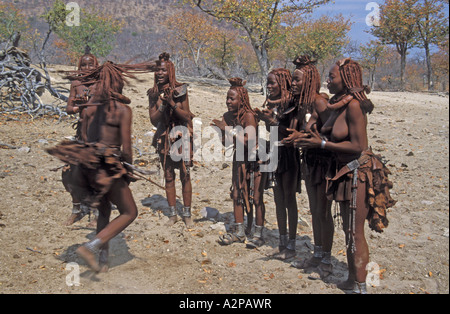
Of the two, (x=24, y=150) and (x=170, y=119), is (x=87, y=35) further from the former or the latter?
(x=170, y=119)

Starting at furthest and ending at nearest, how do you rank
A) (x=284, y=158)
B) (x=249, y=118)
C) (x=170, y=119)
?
(x=170, y=119), (x=249, y=118), (x=284, y=158)

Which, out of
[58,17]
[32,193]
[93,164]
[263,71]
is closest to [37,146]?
[32,193]

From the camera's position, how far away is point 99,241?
351 cm

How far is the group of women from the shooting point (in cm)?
349

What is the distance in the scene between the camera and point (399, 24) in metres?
26.2

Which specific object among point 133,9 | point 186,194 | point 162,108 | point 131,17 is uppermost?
point 133,9

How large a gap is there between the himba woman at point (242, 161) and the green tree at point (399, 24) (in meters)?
23.2

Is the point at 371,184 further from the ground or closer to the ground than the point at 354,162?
closer to the ground

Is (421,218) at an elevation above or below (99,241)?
below

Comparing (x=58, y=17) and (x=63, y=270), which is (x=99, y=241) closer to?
(x=63, y=270)

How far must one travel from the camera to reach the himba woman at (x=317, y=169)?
388 cm

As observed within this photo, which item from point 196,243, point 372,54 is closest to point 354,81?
point 196,243

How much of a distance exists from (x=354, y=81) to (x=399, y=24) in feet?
85.0

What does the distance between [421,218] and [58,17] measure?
20.5 m
